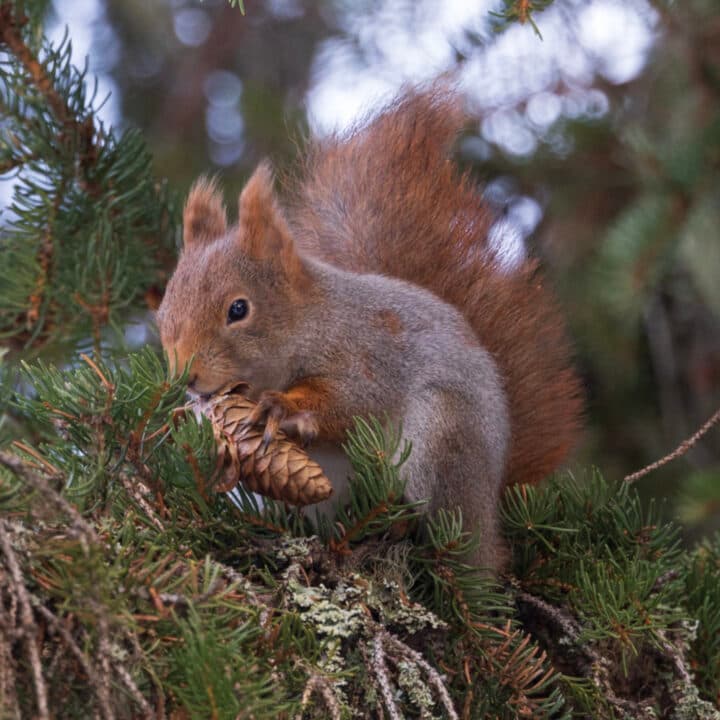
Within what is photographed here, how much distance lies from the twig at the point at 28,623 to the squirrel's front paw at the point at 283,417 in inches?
15.7

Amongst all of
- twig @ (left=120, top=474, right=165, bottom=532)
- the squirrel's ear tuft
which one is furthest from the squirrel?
twig @ (left=120, top=474, right=165, bottom=532)

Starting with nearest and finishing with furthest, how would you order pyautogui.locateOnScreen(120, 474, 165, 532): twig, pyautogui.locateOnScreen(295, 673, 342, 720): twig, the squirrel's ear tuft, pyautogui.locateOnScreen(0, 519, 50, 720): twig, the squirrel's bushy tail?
pyautogui.locateOnScreen(0, 519, 50, 720): twig, pyautogui.locateOnScreen(295, 673, 342, 720): twig, pyautogui.locateOnScreen(120, 474, 165, 532): twig, the squirrel's ear tuft, the squirrel's bushy tail

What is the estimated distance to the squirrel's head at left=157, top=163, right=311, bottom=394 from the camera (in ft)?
4.18

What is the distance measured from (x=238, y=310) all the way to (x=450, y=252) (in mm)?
397

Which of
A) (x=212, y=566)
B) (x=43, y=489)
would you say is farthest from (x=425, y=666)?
(x=43, y=489)

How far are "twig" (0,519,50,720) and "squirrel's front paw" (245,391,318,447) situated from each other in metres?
0.40

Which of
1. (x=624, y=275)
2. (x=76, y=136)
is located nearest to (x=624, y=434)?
(x=624, y=275)

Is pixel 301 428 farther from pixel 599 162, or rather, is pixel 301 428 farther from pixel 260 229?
pixel 599 162

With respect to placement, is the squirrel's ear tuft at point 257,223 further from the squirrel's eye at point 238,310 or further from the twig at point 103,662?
the twig at point 103,662

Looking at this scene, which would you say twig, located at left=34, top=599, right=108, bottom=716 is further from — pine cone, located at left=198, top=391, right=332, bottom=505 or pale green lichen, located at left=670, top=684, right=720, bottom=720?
pale green lichen, located at left=670, top=684, right=720, bottom=720

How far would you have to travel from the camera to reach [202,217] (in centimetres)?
151

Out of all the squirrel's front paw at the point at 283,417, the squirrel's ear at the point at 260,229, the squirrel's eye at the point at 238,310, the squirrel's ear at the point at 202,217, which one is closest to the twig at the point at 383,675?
the squirrel's front paw at the point at 283,417

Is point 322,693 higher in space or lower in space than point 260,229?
lower

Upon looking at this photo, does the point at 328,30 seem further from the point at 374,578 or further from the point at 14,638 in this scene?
the point at 14,638
